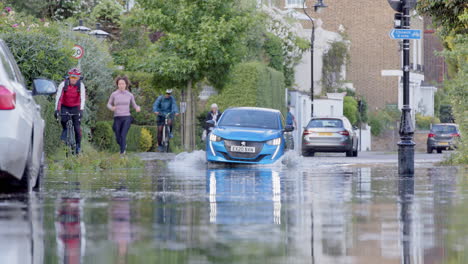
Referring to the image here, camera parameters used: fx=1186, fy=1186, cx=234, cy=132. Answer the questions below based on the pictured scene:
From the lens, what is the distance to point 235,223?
9.70 metres

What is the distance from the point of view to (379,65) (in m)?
71.4

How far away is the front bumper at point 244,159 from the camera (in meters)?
24.7

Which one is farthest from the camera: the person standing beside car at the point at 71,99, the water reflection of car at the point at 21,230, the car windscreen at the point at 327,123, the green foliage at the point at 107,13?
the green foliage at the point at 107,13

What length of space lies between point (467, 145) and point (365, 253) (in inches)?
727

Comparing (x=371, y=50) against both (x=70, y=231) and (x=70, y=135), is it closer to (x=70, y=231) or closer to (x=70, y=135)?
(x=70, y=135)

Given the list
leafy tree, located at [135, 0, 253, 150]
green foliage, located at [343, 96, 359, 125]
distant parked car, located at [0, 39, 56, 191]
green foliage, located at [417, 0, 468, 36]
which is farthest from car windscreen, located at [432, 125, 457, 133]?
distant parked car, located at [0, 39, 56, 191]

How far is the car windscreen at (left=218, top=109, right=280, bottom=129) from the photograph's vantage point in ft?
86.8

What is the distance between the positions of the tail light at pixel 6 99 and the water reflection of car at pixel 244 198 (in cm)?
222

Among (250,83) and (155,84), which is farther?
(250,83)

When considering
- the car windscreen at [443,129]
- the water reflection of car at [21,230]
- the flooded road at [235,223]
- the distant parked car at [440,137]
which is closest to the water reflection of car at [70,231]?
the flooded road at [235,223]

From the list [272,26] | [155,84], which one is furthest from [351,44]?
[155,84]

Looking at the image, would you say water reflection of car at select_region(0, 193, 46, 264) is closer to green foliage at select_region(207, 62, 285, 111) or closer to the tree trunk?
the tree trunk

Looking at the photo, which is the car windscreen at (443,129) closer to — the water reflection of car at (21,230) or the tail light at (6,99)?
the water reflection of car at (21,230)

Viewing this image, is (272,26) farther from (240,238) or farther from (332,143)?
(240,238)
